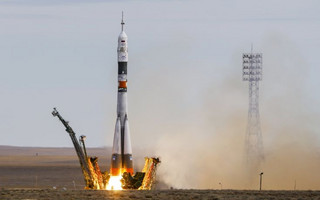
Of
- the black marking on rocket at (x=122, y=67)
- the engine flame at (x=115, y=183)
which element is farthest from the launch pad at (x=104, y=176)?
the black marking on rocket at (x=122, y=67)

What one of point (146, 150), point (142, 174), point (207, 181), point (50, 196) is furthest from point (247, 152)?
point (50, 196)

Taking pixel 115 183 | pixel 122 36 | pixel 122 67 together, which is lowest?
pixel 115 183

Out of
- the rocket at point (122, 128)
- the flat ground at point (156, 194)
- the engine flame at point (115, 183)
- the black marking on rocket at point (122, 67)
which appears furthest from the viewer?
the engine flame at point (115, 183)

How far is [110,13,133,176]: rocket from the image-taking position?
122125mm

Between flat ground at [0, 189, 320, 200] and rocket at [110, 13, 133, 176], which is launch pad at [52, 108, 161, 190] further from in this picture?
flat ground at [0, 189, 320, 200]

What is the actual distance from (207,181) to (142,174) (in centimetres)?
4172

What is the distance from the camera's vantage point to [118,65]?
122125mm

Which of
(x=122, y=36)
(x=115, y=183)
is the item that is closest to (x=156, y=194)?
(x=115, y=183)

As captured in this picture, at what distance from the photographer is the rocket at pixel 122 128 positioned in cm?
12212

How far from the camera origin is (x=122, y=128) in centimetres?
12388

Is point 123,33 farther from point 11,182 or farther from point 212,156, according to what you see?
point 11,182

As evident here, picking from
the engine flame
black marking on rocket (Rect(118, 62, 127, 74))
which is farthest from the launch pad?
black marking on rocket (Rect(118, 62, 127, 74))

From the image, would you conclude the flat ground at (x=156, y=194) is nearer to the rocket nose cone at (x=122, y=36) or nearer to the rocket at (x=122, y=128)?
the rocket at (x=122, y=128)

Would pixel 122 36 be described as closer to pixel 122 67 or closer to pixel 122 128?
pixel 122 67
